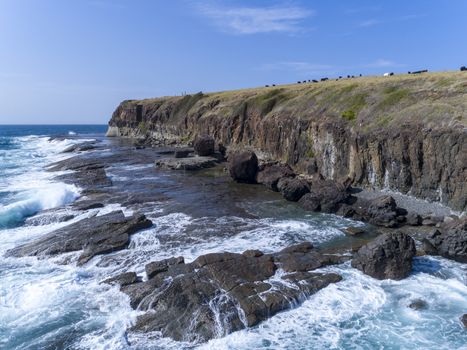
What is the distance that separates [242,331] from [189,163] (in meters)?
39.4

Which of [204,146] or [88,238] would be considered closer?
[88,238]

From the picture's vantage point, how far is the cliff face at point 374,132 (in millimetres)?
29938

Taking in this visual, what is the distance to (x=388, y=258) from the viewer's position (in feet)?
67.2

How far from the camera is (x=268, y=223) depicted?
29000mm

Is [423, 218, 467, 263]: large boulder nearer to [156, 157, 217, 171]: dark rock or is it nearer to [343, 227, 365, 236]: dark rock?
[343, 227, 365, 236]: dark rock

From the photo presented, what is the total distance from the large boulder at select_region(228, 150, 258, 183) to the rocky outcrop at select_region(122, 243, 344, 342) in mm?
22537

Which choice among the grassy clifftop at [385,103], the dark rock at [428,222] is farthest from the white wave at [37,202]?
the dark rock at [428,222]

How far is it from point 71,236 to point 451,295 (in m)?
22.0

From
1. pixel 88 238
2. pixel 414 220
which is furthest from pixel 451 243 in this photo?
pixel 88 238

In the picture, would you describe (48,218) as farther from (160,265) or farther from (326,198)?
(326,198)

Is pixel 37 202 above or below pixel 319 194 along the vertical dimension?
below

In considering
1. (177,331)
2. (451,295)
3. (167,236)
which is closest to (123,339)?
(177,331)

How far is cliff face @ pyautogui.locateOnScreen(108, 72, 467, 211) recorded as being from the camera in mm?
29938

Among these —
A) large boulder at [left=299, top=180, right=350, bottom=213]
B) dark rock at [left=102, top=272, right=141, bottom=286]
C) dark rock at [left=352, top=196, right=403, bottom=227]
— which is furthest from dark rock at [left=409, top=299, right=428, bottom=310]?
large boulder at [left=299, top=180, right=350, bottom=213]
